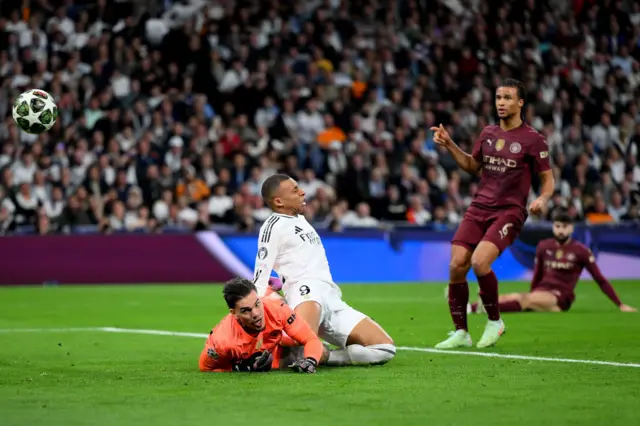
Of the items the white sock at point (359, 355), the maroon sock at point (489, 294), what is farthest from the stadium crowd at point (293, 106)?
the white sock at point (359, 355)

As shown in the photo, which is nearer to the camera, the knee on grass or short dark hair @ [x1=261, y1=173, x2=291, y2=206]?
short dark hair @ [x1=261, y1=173, x2=291, y2=206]

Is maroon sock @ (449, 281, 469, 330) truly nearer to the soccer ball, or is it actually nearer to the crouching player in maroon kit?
the soccer ball

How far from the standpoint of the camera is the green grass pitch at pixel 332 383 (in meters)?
5.97

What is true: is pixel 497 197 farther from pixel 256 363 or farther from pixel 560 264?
pixel 560 264

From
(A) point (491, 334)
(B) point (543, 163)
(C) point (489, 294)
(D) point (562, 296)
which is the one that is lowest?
(D) point (562, 296)

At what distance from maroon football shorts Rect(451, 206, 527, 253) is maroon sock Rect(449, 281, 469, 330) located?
0.36 meters

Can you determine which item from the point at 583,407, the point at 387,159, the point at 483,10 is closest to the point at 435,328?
the point at 583,407

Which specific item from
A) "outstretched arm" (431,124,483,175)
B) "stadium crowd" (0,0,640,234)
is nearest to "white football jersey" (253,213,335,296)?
"outstretched arm" (431,124,483,175)

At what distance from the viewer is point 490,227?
10195 mm

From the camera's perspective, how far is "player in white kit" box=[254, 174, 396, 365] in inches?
335

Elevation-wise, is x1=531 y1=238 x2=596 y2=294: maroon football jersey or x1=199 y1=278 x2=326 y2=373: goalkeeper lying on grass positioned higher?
x1=199 y1=278 x2=326 y2=373: goalkeeper lying on grass

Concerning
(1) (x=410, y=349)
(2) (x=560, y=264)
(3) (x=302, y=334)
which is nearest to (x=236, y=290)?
(3) (x=302, y=334)

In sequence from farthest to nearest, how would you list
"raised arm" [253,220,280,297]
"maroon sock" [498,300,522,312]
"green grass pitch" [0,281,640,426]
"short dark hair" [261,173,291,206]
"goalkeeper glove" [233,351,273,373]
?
"maroon sock" [498,300,522,312], "short dark hair" [261,173,291,206], "raised arm" [253,220,280,297], "goalkeeper glove" [233,351,273,373], "green grass pitch" [0,281,640,426]

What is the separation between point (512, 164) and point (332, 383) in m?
3.61
